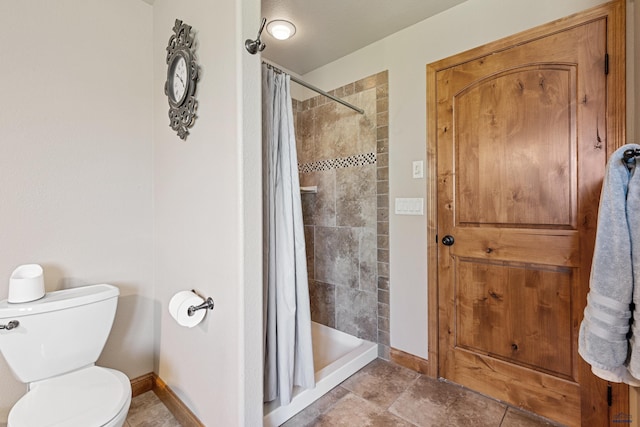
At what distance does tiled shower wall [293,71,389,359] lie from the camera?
219 centimetres

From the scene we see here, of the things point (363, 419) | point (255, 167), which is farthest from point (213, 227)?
point (363, 419)

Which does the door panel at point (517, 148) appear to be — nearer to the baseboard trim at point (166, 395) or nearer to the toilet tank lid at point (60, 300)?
the baseboard trim at point (166, 395)

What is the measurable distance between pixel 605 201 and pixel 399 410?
1.41 metres

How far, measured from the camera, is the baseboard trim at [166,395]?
1.47 meters

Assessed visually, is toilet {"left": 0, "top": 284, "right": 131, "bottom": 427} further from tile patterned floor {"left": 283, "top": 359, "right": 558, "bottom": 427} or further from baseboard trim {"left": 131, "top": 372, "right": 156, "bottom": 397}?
tile patterned floor {"left": 283, "top": 359, "right": 558, "bottom": 427}

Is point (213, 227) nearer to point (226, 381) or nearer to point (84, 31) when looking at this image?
point (226, 381)

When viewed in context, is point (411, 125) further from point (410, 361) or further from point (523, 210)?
point (410, 361)

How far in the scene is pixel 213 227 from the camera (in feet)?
4.33

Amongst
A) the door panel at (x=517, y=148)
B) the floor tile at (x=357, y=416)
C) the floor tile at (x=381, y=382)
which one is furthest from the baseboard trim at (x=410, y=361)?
the door panel at (x=517, y=148)

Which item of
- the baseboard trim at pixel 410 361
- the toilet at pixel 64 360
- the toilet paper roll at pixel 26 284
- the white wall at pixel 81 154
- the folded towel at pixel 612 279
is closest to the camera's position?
the folded towel at pixel 612 279

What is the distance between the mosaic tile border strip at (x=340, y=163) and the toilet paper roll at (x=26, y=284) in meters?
1.97

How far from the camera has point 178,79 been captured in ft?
5.07

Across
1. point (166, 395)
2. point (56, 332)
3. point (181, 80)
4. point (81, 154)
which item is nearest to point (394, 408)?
point (166, 395)

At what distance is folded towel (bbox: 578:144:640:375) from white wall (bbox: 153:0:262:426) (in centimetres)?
124
